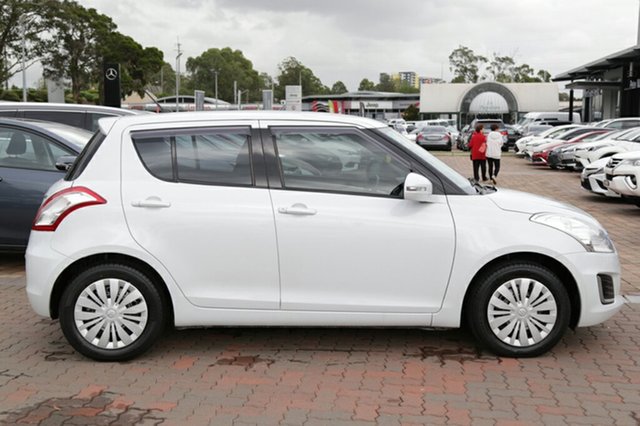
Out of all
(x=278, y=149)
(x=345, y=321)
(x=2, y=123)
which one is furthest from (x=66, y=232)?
(x=2, y=123)

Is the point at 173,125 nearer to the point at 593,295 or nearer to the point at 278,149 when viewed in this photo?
the point at 278,149

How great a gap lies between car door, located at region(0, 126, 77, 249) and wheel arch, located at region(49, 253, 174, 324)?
116 inches

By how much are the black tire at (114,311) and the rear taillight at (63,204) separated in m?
0.40

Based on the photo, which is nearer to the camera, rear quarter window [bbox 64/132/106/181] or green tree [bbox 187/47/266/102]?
rear quarter window [bbox 64/132/106/181]

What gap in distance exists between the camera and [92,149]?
5117mm

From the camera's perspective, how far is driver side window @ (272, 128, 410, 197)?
4992 mm

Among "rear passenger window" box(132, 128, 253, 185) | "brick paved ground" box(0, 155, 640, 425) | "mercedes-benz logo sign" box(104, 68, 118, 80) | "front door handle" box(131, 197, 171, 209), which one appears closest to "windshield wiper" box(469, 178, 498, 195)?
"brick paved ground" box(0, 155, 640, 425)

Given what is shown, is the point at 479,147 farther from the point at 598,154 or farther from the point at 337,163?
the point at 337,163

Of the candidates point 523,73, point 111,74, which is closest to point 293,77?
point 523,73

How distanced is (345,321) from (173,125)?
5.84 feet

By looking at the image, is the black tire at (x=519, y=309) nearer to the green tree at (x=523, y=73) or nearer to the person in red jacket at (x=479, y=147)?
the person in red jacket at (x=479, y=147)

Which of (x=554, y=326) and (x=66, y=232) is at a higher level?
(x=66, y=232)

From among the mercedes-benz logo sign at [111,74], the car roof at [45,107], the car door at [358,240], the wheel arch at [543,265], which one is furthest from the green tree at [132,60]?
the wheel arch at [543,265]

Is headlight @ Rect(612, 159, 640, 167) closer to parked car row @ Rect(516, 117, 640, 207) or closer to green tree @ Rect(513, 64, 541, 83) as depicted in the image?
parked car row @ Rect(516, 117, 640, 207)
